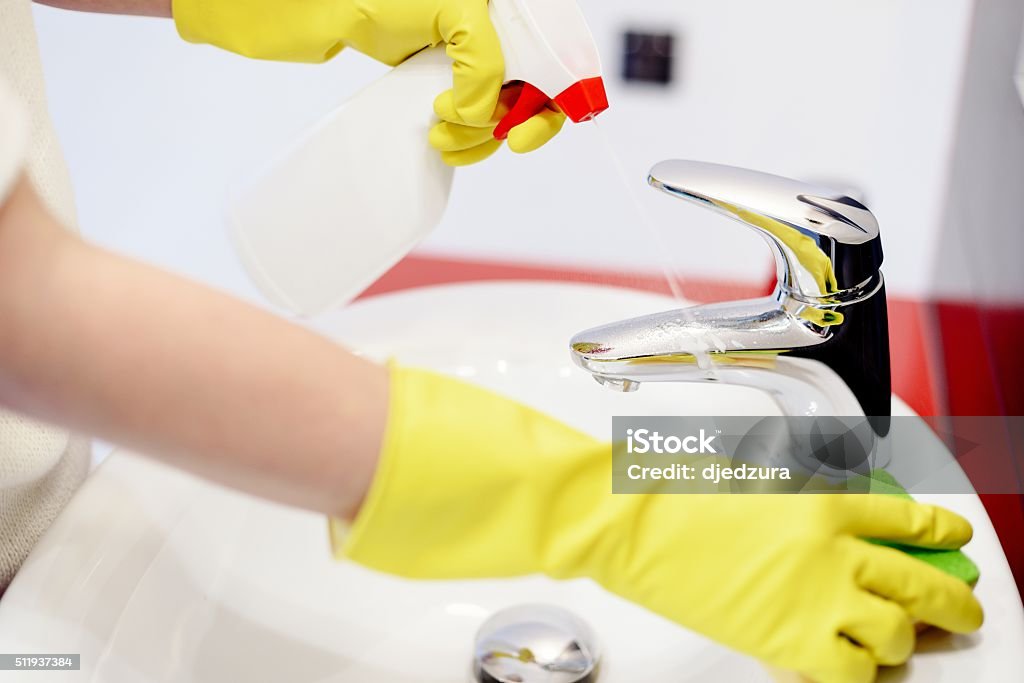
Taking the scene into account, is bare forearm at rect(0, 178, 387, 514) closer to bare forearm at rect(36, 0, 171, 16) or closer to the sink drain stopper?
the sink drain stopper

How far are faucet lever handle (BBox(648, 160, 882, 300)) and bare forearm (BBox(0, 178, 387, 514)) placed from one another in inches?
7.2

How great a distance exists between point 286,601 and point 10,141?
0.34 metres

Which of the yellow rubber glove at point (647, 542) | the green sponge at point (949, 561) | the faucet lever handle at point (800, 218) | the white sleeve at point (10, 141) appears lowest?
the green sponge at point (949, 561)

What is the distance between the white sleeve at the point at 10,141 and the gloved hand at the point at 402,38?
0.26 meters

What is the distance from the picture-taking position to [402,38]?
0.58 m

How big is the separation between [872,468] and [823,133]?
2.26 ft

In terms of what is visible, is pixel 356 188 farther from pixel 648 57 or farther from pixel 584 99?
pixel 648 57

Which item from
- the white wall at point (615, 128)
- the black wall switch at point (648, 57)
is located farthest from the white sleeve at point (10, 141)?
the black wall switch at point (648, 57)

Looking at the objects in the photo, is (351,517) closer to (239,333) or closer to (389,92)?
(239,333)

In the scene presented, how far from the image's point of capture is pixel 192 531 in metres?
0.56

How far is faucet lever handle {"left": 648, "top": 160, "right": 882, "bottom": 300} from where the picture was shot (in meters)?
0.43

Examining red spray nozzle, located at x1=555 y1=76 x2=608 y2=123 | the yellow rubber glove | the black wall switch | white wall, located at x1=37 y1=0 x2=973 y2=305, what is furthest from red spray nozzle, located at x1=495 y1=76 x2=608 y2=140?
the black wall switch

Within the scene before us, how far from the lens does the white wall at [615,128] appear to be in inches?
40.4

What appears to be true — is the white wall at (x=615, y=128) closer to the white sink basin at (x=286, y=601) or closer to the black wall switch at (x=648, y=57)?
the black wall switch at (x=648, y=57)
